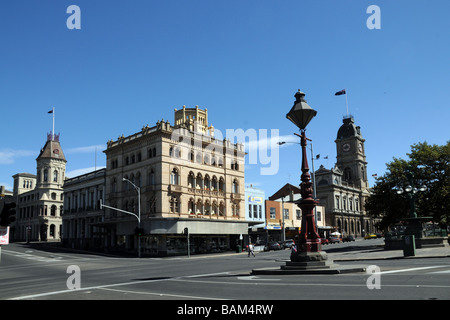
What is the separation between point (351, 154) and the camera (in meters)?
108

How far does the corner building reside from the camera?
4834 cm

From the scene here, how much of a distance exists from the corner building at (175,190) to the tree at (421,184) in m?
19.5

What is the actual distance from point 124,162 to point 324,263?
43.5m

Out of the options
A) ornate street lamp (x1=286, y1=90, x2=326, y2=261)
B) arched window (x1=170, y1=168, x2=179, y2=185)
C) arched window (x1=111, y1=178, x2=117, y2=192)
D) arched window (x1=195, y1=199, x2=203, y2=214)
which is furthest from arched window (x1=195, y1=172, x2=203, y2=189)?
ornate street lamp (x1=286, y1=90, x2=326, y2=261)

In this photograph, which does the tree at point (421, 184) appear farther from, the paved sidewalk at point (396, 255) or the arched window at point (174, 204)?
the arched window at point (174, 204)

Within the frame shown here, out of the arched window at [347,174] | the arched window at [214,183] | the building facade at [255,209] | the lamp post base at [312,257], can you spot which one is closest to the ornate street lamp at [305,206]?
the lamp post base at [312,257]

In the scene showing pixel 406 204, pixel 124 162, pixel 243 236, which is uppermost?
pixel 124 162

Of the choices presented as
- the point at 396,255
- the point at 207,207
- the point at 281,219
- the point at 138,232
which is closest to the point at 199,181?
the point at 207,207

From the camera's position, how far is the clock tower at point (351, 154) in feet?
349

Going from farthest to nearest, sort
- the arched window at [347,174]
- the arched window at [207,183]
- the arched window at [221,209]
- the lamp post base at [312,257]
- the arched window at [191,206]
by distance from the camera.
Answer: the arched window at [347,174] → the arched window at [221,209] → the arched window at [207,183] → the arched window at [191,206] → the lamp post base at [312,257]

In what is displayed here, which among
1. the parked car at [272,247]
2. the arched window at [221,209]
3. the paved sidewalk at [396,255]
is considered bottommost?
the parked car at [272,247]

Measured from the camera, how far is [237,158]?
59.9 metres
